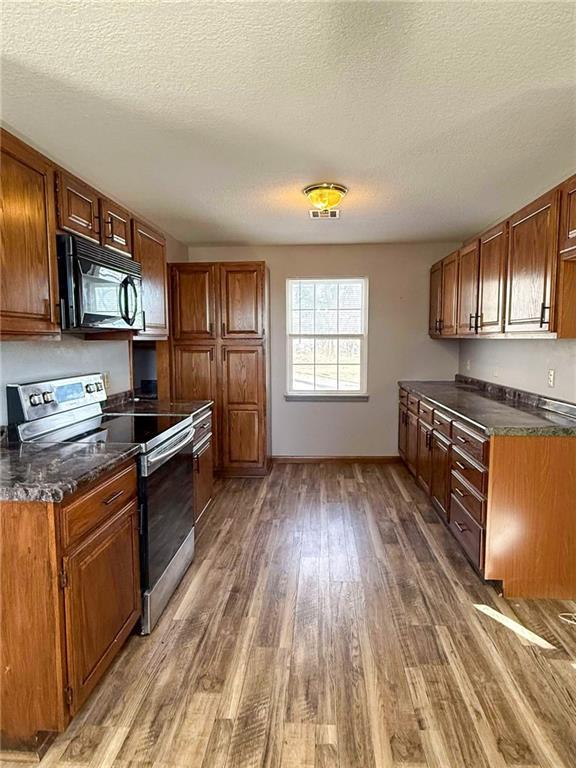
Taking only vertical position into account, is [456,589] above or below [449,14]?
below

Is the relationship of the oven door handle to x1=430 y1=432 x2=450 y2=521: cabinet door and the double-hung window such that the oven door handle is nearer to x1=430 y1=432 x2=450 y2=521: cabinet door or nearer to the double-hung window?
x1=430 y1=432 x2=450 y2=521: cabinet door

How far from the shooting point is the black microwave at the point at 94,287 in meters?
1.99

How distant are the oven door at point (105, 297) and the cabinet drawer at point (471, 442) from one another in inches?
83.7

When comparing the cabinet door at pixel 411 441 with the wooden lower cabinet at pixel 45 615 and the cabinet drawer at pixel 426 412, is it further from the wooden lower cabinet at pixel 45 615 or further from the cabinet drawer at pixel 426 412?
the wooden lower cabinet at pixel 45 615

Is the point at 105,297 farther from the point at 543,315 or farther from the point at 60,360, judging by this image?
the point at 543,315

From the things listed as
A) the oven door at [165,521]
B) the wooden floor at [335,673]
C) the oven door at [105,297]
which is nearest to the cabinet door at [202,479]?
the oven door at [165,521]

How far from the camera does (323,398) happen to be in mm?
4957

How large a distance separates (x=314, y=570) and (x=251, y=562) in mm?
415

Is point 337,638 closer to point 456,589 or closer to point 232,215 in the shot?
point 456,589

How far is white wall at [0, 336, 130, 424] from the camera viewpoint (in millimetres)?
2086

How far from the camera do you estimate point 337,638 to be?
2070mm

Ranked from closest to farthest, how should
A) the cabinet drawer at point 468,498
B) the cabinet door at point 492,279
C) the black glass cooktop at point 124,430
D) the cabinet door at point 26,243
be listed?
1. the cabinet door at point 26,243
2. the black glass cooktop at point 124,430
3. the cabinet drawer at point 468,498
4. the cabinet door at point 492,279

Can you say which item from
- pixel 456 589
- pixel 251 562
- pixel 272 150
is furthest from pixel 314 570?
pixel 272 150

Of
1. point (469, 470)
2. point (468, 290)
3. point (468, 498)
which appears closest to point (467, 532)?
point (468, 498)
